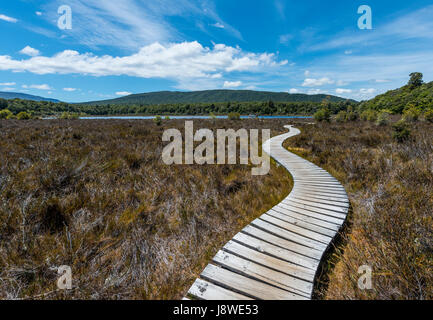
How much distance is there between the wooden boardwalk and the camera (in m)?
2.02

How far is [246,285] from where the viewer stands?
6.79ft

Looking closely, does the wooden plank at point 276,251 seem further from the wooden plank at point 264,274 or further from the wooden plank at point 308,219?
the wooden plank at point 308,219

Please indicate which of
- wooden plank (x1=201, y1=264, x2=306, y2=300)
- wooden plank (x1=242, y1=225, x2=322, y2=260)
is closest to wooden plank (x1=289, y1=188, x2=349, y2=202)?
wooden plank (x1=242, y1=225, x2=322, y2=260)

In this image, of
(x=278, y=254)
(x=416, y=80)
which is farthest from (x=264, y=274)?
(x=416, y=80)

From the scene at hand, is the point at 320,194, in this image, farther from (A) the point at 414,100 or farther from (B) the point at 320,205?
(A) the point at 414,100

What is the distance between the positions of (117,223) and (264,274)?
2790mm

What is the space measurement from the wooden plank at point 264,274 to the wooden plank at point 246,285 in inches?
2.3

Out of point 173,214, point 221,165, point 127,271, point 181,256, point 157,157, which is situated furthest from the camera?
point 157,157

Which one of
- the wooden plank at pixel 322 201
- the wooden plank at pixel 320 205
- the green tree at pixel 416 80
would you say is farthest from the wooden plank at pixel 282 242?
the green tree at pixel 416 80

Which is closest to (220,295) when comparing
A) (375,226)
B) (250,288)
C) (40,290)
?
(250,288)

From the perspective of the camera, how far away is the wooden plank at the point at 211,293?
1.93 metres

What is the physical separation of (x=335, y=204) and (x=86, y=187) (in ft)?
19.7

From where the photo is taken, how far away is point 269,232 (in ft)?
10.00
